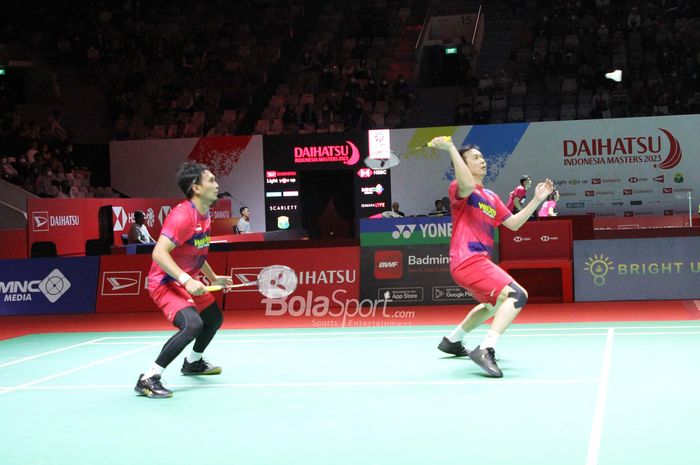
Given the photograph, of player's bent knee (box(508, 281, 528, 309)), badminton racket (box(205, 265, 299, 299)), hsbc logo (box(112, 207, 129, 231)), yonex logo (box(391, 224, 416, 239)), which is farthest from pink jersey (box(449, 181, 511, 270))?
hsbc logo (box(112, 207, 129, 231))

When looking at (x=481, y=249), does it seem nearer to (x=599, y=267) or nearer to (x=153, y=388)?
(x=153, y=388)

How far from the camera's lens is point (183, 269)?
25.3 ft

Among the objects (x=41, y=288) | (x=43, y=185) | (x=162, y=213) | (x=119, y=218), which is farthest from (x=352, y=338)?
(x=43, y=185)

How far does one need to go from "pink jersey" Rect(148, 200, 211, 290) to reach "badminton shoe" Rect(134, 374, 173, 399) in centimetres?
86

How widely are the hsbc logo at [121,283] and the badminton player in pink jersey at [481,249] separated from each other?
27.0 feet

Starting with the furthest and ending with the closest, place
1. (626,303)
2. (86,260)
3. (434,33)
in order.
Result: (434,33) < (86,260) < (626,303)

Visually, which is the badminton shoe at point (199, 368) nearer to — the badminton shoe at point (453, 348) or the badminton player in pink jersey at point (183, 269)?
the badminton player in pink jersey at point (183, 269)

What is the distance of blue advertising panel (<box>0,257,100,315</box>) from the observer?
15141mm

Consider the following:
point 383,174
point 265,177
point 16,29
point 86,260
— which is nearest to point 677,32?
point 383,174

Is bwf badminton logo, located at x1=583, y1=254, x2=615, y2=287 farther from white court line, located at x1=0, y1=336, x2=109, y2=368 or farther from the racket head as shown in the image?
white court line, located at x1=0, y1=336, x2=109, y2=368

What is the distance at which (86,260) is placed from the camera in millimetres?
15148

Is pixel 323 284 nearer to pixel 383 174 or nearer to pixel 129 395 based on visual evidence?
pixel 129 395

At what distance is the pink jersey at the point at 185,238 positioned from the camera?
7.39 m

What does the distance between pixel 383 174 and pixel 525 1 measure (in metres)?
9.07
